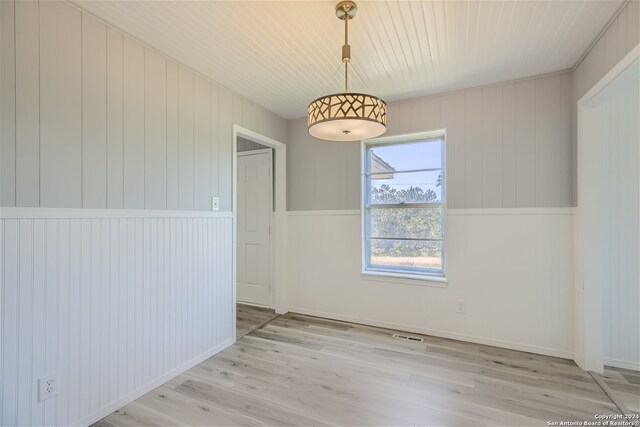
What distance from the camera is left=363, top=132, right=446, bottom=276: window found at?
333 centimetres

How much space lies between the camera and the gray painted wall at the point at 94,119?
1.63m

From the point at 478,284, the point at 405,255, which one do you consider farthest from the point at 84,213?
the point at 478,284

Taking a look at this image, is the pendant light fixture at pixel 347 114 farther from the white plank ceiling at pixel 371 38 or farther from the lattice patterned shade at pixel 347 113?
the white plank ceiling at pixel 371 38

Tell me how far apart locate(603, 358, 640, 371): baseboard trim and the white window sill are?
137 centimetres

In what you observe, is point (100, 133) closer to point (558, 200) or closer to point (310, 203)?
point (310, 203)

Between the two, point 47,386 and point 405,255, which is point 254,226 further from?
point 47,386

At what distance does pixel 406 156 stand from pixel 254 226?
223 cm

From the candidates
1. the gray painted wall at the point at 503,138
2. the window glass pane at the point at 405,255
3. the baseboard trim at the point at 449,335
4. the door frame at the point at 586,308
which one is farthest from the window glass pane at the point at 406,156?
the baseboard trim at the point at 449,335

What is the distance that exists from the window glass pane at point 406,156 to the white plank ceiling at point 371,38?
2.14 ft

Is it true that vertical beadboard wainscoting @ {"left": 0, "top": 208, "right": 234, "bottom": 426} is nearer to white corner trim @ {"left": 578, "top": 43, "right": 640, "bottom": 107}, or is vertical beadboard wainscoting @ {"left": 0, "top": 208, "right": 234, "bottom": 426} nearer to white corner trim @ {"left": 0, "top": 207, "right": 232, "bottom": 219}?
white corner trim @ {"left": 0, "top": 207, "right": 232, "bottom": 219}

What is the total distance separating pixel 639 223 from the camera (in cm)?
250

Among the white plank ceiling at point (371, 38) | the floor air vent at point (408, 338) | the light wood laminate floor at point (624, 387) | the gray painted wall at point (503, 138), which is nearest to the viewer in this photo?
the white plank ceiling at point (371, 38)

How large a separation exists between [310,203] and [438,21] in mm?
2392

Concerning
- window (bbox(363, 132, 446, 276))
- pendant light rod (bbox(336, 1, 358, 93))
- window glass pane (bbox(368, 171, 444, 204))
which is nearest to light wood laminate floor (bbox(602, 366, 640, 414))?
window (bbox(363, 132, 446, 276))
